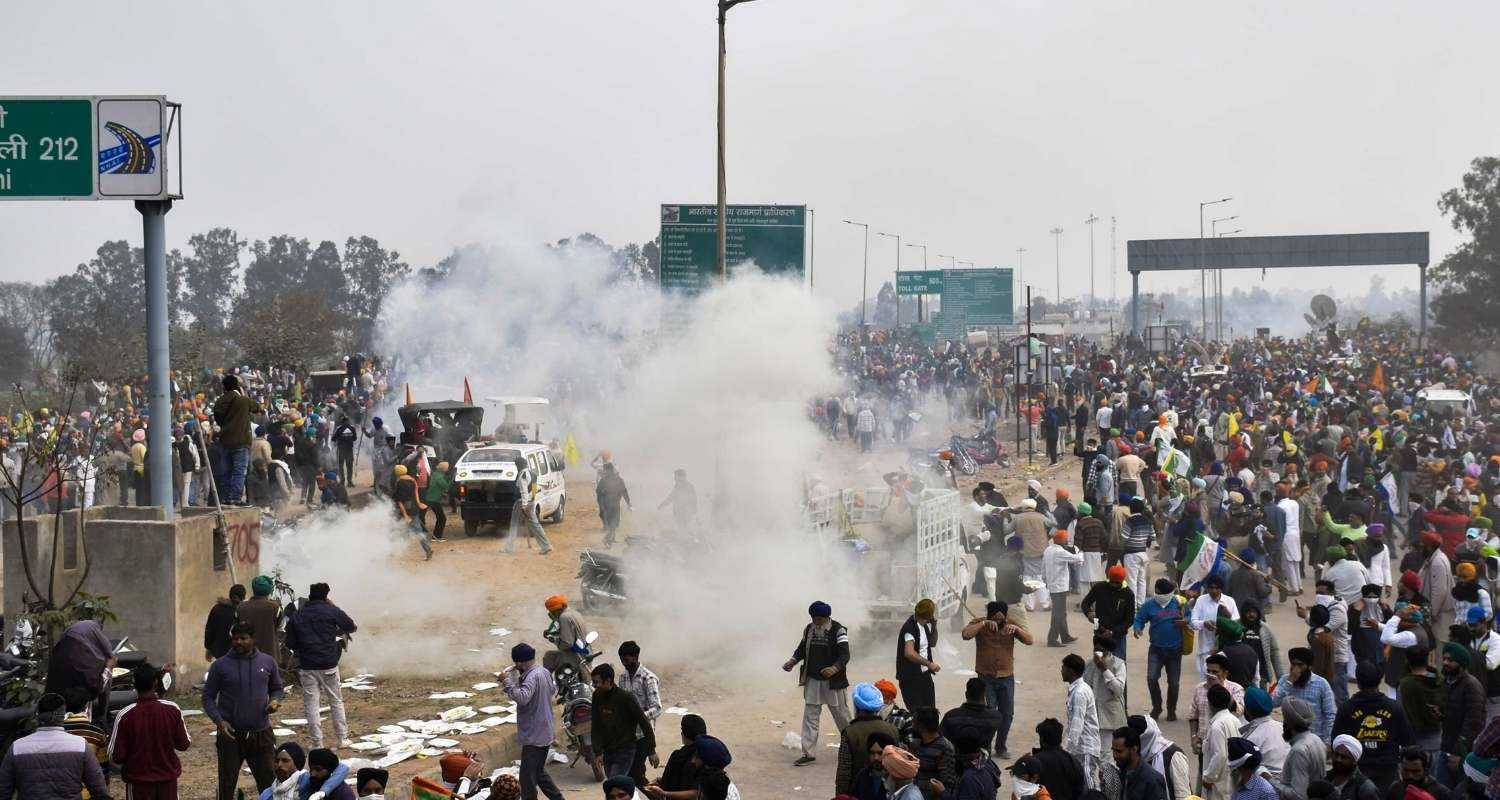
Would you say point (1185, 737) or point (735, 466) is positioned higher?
point (735, 466)

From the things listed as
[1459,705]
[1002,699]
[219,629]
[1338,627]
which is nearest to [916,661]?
[1002,699]

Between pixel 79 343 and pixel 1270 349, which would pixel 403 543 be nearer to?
pixel 79 343

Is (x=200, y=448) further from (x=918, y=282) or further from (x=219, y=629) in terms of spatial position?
(x=918, y=282)

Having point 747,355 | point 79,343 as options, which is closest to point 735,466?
point 747,355

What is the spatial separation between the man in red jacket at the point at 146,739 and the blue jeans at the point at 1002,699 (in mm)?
6069

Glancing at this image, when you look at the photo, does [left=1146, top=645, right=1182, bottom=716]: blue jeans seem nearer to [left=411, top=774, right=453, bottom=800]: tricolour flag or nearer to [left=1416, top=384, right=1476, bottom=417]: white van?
[left=411, top=774, right=453, bottom=800]: tricolour flag

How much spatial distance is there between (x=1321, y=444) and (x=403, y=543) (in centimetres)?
1503

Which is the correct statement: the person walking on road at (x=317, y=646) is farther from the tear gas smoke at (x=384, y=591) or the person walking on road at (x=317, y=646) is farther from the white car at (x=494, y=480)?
the white car at (x=494, y=480)

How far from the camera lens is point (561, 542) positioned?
21797mm

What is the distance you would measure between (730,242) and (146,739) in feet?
50.7

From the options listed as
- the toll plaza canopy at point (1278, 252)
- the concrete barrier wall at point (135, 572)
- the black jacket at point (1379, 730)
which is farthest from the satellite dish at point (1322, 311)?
the concrete barrier wall at point (135, 572)

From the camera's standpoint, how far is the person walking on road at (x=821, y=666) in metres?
10.5

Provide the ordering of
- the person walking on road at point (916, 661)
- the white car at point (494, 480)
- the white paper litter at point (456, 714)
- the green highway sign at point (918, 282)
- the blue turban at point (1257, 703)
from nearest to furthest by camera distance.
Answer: the blue turban at point (1257, 703) < the person walking on road at point (916, 661) < the white paper litter at point (456, 714) < the white car at point (494, 480) < the green highway sign at point (918, 282)

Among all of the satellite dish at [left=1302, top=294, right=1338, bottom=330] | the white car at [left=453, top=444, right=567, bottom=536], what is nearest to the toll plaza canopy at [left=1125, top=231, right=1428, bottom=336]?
the satellite dish at [left=1302, top=294, right=1338, bottom=330]
